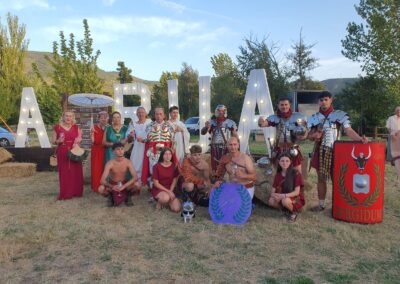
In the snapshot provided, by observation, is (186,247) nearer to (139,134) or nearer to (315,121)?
(315,121)

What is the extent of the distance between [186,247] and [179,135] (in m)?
3.06

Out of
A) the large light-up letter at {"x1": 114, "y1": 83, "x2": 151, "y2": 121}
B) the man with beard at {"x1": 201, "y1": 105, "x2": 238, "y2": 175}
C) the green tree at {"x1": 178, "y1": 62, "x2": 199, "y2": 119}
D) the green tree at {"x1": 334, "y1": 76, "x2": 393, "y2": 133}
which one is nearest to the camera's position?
the man with beard at {"x1": 201, "y1": 105, "x2": 238, "y2": 175}

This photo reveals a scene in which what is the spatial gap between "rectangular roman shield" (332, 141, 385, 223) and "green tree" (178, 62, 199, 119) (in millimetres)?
28457

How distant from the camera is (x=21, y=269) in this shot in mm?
3066

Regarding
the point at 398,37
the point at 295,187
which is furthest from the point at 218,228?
the point at 398,37

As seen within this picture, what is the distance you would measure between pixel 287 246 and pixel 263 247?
243mm

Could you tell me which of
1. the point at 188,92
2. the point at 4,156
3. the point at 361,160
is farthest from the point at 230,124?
the point at 188,92

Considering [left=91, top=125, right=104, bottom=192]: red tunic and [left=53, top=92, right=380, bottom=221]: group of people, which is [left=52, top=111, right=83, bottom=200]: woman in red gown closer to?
[left=53, top=92, right=380, bottom=221]: group of people

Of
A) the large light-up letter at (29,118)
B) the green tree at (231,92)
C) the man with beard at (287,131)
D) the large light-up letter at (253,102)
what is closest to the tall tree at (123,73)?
the green tree at (231,92)

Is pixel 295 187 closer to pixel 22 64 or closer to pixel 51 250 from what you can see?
pixel 51 250

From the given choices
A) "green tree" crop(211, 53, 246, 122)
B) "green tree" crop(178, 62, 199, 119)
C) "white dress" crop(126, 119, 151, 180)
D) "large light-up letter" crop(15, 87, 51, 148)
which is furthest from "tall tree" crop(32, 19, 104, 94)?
"green tree" crop(178, 62, 199, 119)

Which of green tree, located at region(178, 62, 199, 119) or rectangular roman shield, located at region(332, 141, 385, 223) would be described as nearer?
rectangular roman shield, located at region(332, 141, 385, 223)

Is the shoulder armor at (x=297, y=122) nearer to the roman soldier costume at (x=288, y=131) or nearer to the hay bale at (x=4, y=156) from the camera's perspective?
the roman soldier costume at (x=288, y=131)

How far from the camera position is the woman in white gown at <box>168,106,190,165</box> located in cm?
619
